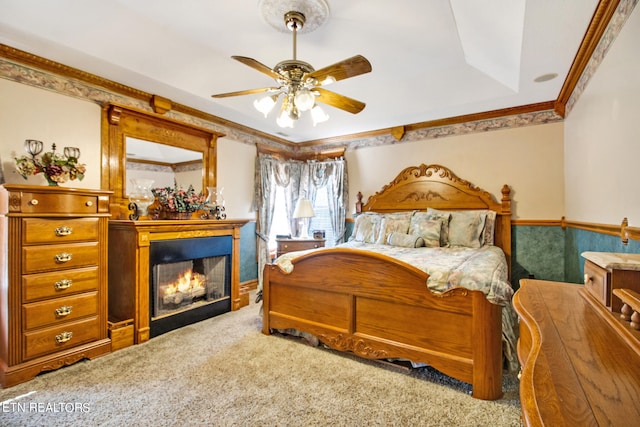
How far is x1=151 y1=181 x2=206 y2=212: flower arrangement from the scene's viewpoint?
3.22 meters

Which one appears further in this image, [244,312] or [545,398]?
[244,312]

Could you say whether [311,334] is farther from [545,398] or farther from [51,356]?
[545,398]

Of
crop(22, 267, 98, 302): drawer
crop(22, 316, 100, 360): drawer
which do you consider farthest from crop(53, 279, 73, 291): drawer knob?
crop(22, 316, 100, 360): drawer

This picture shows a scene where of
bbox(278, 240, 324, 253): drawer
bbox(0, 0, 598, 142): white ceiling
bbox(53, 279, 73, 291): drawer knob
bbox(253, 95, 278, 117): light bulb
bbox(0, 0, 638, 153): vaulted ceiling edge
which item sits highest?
bbox(0, 0, 598, 142): white ceiling

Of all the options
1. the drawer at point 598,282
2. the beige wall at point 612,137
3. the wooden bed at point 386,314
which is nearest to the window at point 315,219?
the wooden bed at point 386,314

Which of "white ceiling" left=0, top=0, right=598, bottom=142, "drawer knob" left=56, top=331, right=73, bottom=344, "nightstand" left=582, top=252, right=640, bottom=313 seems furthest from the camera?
"drawer knob" left=56, top=331, right=73, bottom=344

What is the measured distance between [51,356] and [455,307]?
286cm

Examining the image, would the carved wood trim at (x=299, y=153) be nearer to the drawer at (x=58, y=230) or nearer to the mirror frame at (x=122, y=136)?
the mirror frame at (x=122, y=136)

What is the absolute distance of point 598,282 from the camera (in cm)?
100

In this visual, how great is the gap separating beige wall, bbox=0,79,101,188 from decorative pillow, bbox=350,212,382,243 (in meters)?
3.05

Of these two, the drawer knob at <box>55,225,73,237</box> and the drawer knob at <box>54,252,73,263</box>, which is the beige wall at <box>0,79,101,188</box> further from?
the drawer knob at <box>54,252,73,263</box>

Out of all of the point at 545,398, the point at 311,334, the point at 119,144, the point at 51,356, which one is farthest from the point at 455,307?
the point at 119,144

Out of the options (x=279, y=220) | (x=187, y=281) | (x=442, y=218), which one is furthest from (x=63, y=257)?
(x=442, y=218)

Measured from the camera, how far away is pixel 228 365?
2258 millimetres
